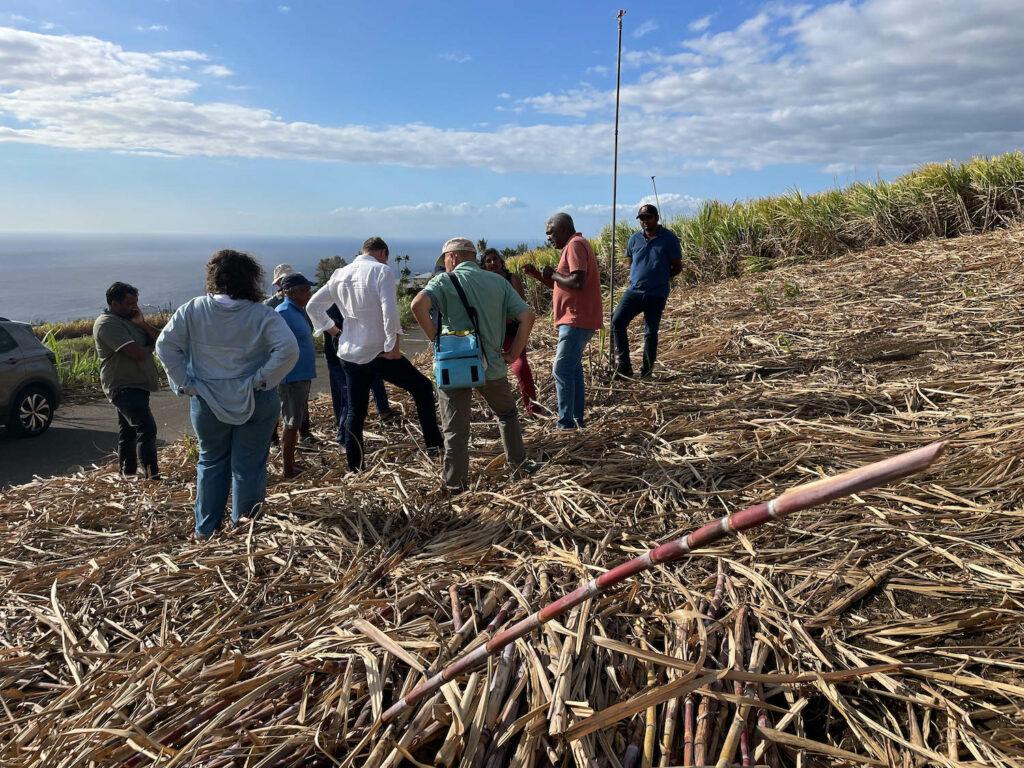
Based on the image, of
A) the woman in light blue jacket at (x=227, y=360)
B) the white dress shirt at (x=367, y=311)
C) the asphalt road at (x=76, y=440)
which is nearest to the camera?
the woman in light blue jacket at (x=227, y=360)

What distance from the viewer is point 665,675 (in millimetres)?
2223

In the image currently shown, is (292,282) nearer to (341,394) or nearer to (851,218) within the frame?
(341,394)

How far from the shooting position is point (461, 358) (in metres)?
3.94

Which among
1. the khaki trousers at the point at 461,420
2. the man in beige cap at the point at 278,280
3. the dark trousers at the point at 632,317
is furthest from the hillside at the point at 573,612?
the man in beige cap at the point at 278,280

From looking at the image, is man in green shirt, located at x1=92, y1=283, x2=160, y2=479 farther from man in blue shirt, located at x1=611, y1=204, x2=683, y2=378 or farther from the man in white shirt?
man in blue shirt, located at x1=611, y1=204, x2=683, y2=378

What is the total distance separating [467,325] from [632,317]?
296cm

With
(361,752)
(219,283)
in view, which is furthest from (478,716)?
(219,283)

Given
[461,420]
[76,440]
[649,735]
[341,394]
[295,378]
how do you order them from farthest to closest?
[76,440] < [341,394] < [295,378] < [461,420] < [649,735]

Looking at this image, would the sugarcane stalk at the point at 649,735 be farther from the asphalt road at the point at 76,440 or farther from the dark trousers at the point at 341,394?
the asphalt road at the point at 76,440

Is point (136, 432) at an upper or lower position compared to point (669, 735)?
upper

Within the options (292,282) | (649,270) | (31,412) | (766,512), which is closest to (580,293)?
(649,270)

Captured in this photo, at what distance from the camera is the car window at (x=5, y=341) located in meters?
7.85

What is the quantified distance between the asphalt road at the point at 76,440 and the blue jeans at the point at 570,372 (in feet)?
13.7

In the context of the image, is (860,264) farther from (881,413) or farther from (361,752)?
(361,752)
